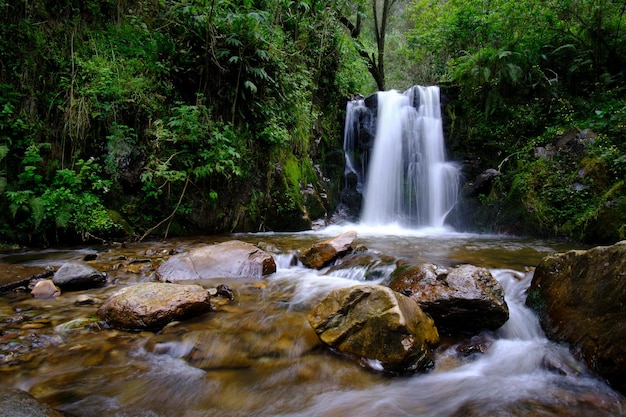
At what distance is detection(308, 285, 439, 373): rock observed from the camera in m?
2.41

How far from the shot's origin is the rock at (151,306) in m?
2.92

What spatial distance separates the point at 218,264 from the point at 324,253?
5.06ft

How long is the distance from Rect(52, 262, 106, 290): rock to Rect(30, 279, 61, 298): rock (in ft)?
0.33

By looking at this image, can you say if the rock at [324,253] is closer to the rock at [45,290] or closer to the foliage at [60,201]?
the rock at [45,290]

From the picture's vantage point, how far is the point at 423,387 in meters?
2.33

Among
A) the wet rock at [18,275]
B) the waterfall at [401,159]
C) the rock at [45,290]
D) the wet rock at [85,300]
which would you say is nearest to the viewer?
the wet rock at [85,300]

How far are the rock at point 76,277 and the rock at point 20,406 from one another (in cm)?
244

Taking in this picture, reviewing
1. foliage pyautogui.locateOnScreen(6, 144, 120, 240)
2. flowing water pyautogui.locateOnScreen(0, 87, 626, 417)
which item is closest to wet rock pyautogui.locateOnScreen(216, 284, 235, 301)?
flowing water pyautogui.locateOnScreen(0, 87, 626, 417)

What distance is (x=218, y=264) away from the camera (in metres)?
4.55

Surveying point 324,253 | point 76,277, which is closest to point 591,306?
point 324,253

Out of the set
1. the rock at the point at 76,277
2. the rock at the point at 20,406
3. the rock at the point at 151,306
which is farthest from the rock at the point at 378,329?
the rock at the point at 76,277

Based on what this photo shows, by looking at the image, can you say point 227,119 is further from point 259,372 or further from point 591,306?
point 591,306

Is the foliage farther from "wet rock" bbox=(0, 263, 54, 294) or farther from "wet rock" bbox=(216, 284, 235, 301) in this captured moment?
"wet rock" bbox=(216, 284, 235, 301)

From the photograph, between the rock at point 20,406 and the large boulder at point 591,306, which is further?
the large boulder at point 591,306
